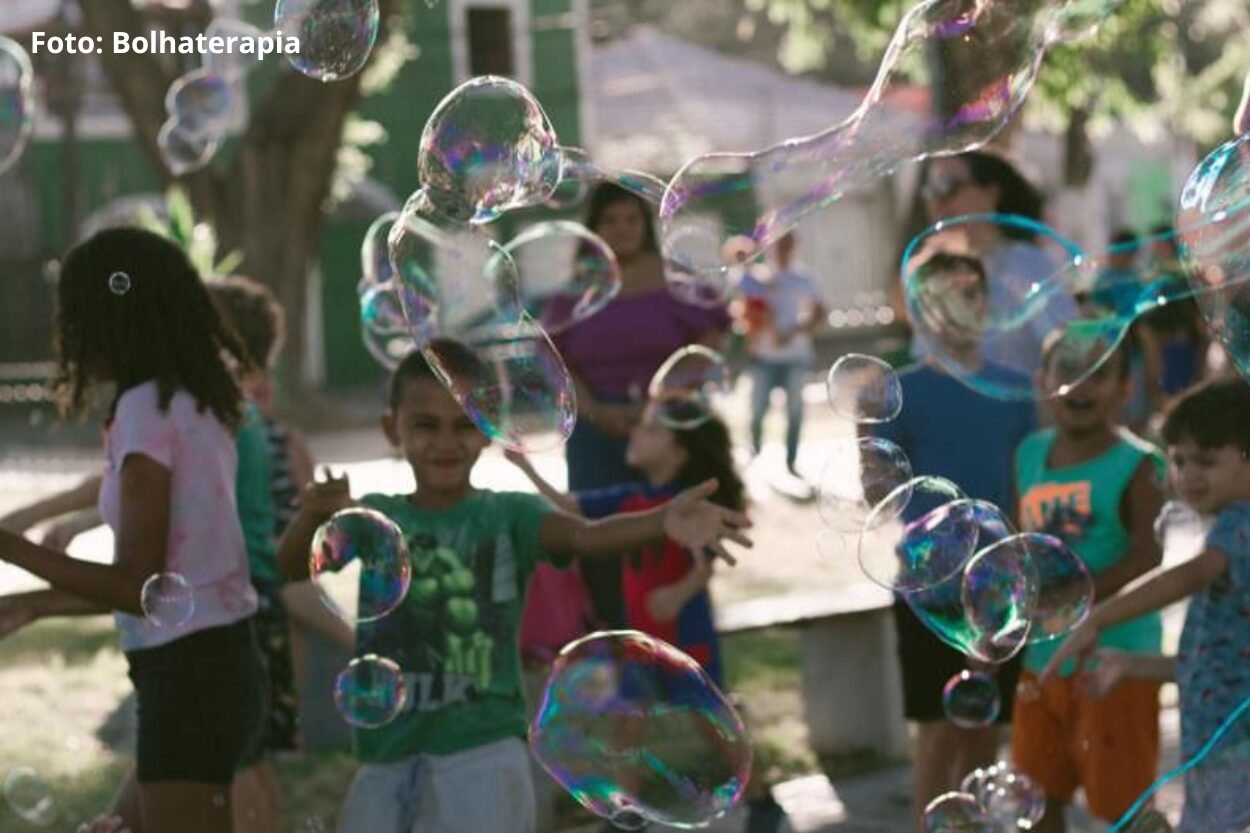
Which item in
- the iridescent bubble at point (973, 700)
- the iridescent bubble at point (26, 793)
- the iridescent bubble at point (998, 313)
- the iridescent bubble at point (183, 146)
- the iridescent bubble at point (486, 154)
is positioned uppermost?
the iridescent bubble at point (183, 146)

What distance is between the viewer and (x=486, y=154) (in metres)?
4.58

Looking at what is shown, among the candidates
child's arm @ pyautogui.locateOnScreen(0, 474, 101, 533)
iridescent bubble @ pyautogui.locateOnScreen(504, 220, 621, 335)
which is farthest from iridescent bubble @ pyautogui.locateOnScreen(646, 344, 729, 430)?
child's arm @ pyautogui.locateOnScreen(0, 474, 101, 533)

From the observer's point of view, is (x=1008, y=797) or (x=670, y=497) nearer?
(x=1008, y=797)

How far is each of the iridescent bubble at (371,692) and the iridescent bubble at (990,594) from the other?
3.47 feet

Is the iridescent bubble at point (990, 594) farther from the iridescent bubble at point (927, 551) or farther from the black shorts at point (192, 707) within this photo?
the black shorts at point (192, 707)

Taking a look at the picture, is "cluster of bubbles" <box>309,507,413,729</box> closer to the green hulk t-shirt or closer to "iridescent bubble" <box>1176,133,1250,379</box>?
the green hulk t-shirt

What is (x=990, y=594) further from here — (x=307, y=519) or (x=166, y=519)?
(x=166, y=519)

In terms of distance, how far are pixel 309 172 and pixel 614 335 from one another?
26.3 feet

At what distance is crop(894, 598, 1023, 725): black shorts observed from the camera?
5.43 metres

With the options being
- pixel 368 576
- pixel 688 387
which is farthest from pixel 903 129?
pixel 368 576

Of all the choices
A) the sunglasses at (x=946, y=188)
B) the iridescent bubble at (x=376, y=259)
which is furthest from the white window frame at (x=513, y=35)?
the sunglasses at (x=946, y=188)

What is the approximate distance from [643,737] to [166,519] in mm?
900

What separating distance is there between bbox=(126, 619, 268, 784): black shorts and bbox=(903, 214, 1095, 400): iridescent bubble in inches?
70.5

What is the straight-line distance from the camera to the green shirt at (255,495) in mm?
5227
